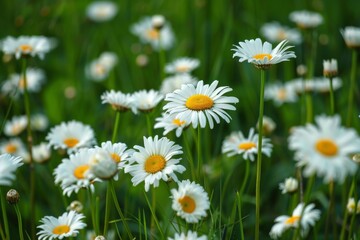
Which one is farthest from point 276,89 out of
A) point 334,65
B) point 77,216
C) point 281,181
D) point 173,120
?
point 77,216

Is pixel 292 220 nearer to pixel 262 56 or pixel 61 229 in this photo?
pixel 262 56

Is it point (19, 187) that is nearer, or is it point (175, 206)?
point (175, 206)

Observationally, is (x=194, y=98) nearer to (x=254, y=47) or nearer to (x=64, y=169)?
(x=254, y=47)

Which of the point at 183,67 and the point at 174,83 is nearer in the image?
the point at 174,83

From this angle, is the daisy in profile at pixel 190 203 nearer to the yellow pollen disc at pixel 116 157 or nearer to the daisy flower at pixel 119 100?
the yellow pollen disc at pixel 116 157

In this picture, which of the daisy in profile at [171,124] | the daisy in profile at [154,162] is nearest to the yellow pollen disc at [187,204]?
the daisy in profile at [154,162]

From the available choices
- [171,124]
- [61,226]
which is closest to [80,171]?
[61,226]
